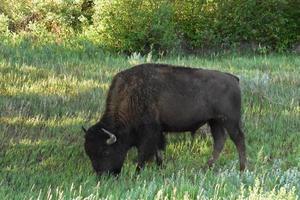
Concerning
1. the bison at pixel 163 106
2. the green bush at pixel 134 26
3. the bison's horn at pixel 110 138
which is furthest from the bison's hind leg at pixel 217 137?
the green bush at pixel 134 26

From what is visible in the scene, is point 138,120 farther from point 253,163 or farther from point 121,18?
point 121,18

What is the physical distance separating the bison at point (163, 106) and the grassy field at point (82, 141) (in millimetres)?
409

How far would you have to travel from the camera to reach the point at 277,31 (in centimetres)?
2352

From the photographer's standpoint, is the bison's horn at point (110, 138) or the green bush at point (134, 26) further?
the green bush at point (134, 26)

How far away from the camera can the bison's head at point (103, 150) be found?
7870mm

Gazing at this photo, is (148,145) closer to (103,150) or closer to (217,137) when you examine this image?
(103,150)

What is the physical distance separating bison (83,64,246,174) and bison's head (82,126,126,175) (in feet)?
0.46

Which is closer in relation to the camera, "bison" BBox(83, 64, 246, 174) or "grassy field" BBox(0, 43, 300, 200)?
"grassy field" BBox(0, 43, 300, 200)

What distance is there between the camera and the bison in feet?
27.6

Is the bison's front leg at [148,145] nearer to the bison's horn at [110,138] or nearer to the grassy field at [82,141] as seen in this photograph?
the grassy field at [82,141]

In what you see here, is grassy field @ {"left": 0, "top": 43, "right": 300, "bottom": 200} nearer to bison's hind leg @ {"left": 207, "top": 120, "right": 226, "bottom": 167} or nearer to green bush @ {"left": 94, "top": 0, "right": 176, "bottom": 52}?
bison's hind leg @ {"left": 207, "top": 120, "right": 226, "bottom": 167}

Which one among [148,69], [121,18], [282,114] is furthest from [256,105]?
[121,18]

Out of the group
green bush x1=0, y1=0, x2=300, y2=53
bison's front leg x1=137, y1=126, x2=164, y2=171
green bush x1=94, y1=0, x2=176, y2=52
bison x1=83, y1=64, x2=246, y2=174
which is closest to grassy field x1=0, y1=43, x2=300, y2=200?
bison's front leg x1=137, y1=126, x2=164, y2=171

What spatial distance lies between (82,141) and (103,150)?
1363 mm
